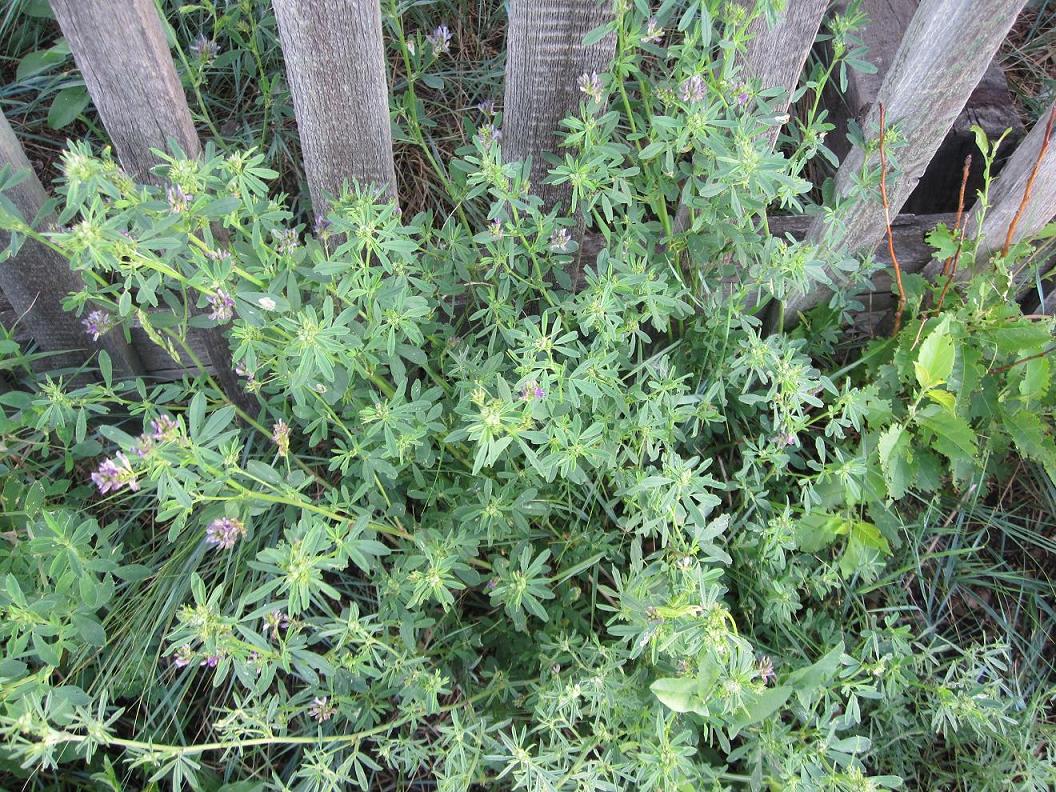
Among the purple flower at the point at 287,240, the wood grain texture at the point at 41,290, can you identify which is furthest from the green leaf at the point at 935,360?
the wood grain texture at the point at 41,290

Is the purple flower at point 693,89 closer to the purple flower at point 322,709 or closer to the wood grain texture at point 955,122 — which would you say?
the wood grain texture at point 955,122

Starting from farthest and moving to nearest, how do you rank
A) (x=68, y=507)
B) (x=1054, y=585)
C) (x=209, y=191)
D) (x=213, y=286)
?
(x=1054, y=585)
(x=68, y=507)
(x=209, y=191)
(x=213, y=286)

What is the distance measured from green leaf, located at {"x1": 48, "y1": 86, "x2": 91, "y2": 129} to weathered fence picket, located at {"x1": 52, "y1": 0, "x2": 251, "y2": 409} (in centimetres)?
63

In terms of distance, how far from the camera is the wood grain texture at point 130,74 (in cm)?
188

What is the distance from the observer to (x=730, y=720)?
190 centimetres

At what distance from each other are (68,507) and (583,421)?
1.52m

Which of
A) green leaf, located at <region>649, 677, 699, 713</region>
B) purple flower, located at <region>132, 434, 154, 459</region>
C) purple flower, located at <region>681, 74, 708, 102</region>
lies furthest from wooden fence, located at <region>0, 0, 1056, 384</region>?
green leaf, located at <region>649, 677, 699, 713</region>

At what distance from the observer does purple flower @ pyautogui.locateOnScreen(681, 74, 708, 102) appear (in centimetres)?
196

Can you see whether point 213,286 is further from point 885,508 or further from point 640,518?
point 885,508

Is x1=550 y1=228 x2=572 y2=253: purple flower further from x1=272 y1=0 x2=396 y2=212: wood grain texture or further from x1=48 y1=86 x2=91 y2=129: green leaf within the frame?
x1=48 y1=86 x2=91 y2=129: green leaf

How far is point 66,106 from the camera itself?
2.64m

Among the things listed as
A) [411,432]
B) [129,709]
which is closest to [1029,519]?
[411,432]

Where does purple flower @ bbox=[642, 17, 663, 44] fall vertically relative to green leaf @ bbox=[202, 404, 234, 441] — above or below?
above

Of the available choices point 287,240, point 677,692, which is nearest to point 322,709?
point 677,692
